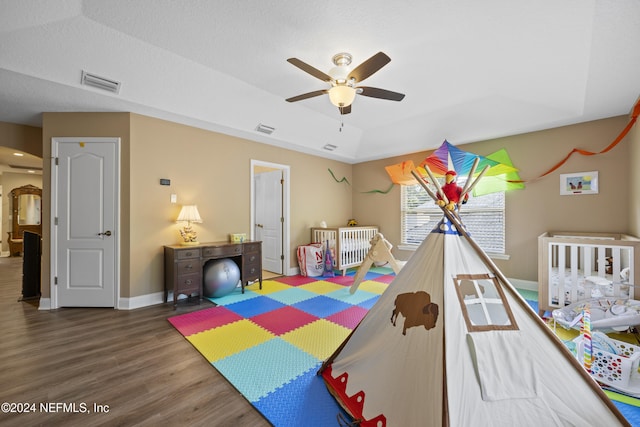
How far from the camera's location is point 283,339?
260 centimetres

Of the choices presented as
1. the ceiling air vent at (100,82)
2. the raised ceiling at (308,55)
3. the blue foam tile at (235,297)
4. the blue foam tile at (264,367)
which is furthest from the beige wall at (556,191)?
the ceiling air vent at (100,82)

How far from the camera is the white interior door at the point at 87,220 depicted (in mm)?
3449

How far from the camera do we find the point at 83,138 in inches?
137

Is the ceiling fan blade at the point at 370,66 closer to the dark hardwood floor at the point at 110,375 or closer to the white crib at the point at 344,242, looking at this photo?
the dark hardwood floor at the point at 110,375

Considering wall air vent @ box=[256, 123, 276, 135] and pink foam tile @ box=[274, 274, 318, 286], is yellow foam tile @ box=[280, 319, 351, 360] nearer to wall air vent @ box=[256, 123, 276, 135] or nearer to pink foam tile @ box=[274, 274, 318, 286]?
pink foam tile @ box=[274, 274, 318, 286]

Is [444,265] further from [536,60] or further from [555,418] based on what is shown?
[536,60]

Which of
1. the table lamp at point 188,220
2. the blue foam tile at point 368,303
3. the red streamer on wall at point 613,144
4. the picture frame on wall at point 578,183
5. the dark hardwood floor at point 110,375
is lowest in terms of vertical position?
the dark hardwood floor at point 110,375

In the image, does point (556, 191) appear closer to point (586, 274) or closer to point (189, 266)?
point (586, 274)

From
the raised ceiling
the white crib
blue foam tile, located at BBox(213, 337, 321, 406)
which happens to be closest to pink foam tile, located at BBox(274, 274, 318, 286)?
the white crib

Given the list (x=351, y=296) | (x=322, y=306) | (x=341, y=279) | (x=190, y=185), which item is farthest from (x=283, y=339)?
(x=190, y=185)

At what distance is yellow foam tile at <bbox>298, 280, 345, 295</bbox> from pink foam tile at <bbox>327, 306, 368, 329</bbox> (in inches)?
32.5

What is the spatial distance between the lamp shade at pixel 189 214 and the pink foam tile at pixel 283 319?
1.68 meters

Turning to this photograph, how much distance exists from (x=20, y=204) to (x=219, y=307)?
887 cm

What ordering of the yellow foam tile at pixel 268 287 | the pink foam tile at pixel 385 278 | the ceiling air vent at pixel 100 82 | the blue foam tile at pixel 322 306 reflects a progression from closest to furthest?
the ceiling air vent at pixel 100 82 → the blue foam tile at pixel 322 306 → the yellow foam tile at pixel 268 287 → the pink foam tile at pixel 385 278
